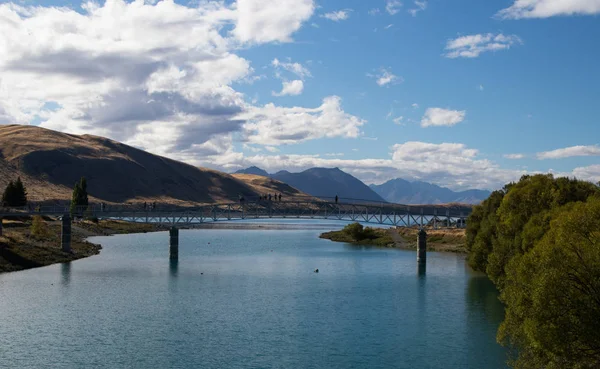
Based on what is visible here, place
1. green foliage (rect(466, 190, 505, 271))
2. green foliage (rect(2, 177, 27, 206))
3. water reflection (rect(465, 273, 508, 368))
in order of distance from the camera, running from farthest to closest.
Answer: green foliage (rect(2, 177, 27, 206)), green foliage (rect(466, 190, 505, 271)), water reflection (rect(465, 273, 508, 368))

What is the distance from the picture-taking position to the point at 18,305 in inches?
2835

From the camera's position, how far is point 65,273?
104 meters

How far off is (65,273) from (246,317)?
50654 mm

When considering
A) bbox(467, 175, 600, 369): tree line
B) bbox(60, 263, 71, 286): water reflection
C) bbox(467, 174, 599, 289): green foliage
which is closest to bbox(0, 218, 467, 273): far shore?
bbox(60, 263, 71, 286): water reflection

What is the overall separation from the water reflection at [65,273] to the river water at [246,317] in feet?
1.56

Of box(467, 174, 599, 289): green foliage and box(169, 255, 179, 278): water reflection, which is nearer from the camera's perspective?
box(467, 174, 599, 289): green foliage

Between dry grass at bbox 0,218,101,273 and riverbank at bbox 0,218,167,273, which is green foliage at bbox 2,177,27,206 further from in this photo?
dry grass at bbox 0,218,101,273

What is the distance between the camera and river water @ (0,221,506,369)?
168ft

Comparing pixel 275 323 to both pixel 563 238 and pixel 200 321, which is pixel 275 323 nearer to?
pixel 200 321

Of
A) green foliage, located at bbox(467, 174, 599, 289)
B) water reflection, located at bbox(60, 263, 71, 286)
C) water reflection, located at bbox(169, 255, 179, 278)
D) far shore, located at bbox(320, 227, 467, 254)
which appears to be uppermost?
green foliage, located at bbox(467, 174, 599, 289)

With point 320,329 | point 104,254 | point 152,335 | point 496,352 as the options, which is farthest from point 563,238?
point 104,254

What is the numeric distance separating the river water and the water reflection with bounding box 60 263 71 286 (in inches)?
18.8

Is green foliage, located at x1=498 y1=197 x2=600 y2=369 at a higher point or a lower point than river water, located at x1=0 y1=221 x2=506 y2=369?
higher

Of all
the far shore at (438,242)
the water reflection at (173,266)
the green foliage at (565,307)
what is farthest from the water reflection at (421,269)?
the green foliage at (565,307)
